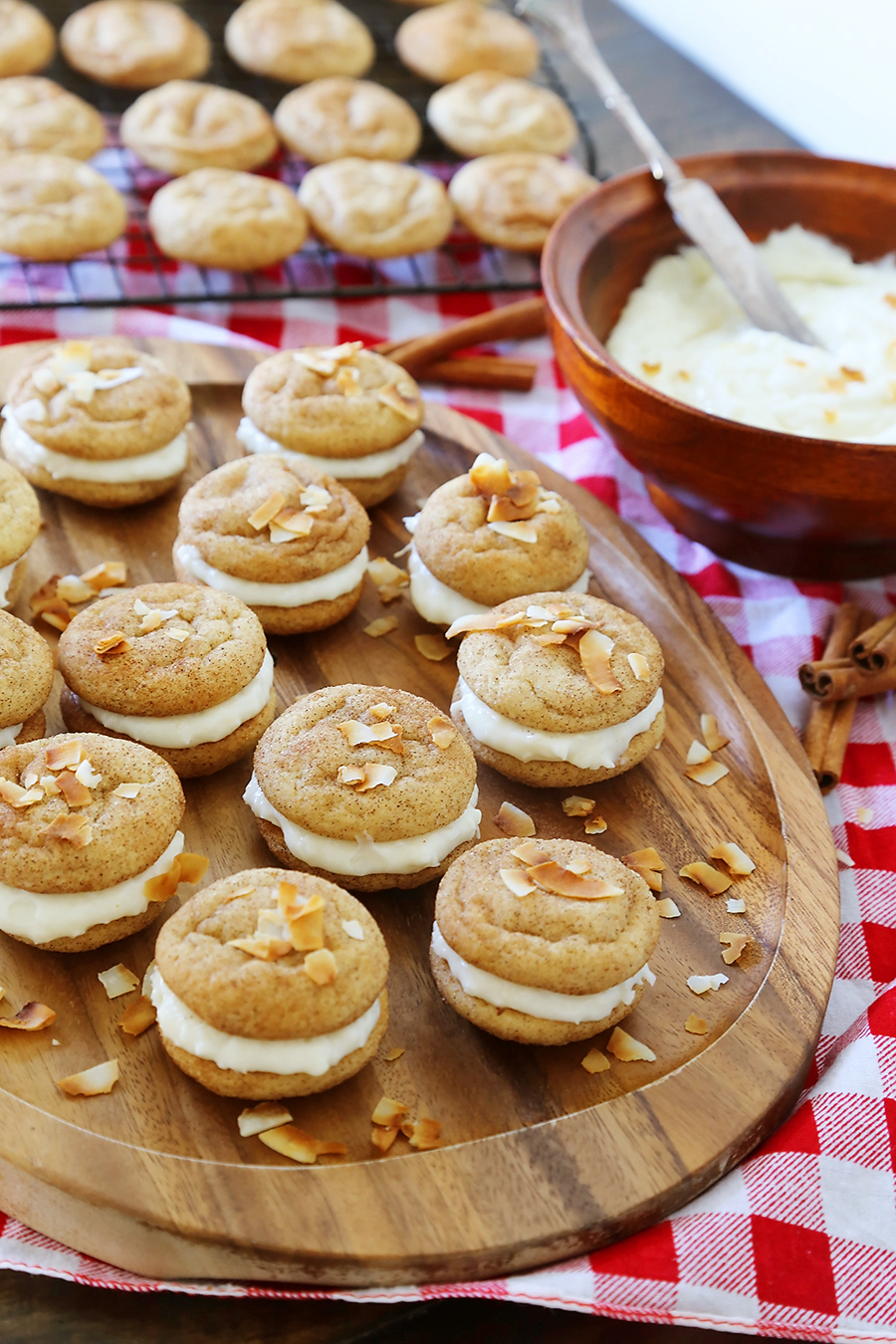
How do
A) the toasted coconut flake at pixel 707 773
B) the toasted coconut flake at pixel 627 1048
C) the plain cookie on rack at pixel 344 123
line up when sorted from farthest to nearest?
the plain cookie on rack at pixel 344 123 → the toasted coconut flake at pixel 707 773 → the toasted coconut flake at pixel 627 1048

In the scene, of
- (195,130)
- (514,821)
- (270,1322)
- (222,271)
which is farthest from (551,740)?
(195,130)

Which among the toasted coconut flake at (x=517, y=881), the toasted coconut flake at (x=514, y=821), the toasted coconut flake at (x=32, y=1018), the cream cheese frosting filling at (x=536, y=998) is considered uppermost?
the toasted coconut flake at (x=517, y=881)

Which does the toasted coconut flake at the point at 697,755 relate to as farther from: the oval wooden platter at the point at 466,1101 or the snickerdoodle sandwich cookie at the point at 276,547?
the snickerdoodle sandwich cookie at the point at 276,547

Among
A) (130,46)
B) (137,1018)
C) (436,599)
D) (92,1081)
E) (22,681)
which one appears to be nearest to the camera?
(92,1081)

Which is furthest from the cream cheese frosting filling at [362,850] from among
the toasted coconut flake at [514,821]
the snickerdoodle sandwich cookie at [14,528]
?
the snickerdoodle sandwich cookie at [14,528]

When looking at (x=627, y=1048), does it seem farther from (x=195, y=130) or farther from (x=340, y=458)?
(x=195, y=130)

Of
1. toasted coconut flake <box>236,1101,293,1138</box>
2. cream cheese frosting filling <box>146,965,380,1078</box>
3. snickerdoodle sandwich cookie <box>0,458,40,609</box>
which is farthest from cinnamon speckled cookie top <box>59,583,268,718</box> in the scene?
toasted coconut flake <box>236,1101,293,1138</box>

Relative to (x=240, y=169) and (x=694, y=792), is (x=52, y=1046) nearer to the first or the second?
(x=694, y=792)

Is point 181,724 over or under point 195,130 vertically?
under

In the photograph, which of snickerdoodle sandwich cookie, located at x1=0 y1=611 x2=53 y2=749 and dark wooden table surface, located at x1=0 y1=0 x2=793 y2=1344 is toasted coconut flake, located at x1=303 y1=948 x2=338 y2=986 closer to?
dark wooden table surface, located at x1=0 y1=0 x2=793 y2=1344
